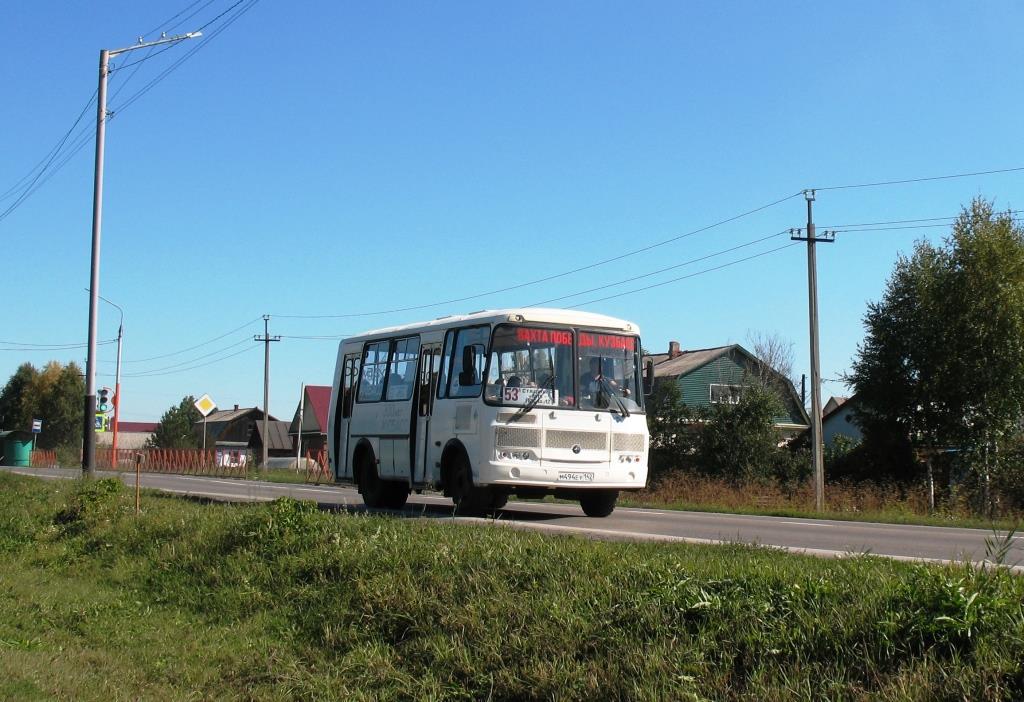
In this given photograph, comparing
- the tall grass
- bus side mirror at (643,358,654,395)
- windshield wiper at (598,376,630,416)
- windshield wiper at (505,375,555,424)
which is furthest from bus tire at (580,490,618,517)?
the tall grass

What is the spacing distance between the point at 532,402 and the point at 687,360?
171 feet

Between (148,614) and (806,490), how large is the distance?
24.7 meters

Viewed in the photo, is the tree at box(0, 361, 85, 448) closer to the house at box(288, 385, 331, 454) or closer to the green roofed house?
the house at box(288, 385, 331, 454)

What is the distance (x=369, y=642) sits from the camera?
27.8ft


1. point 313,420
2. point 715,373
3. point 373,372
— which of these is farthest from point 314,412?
point 373,372

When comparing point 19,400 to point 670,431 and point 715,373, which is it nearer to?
point 715,373

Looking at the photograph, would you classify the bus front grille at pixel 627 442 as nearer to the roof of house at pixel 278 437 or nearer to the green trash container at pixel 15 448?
the green trash container at pixel 15 448

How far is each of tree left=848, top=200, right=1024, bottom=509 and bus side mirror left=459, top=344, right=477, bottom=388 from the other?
27.9m

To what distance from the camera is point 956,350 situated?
1617 inches

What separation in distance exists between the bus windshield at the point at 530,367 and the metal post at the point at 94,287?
12.3 metres

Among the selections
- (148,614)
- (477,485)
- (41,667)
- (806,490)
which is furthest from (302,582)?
(806,490)

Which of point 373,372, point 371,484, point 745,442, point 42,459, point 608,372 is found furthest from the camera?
point 42,459

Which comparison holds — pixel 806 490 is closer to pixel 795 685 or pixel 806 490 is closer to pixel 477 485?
pixel 477 485

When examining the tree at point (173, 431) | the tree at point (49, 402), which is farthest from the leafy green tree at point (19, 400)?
the tree at point (173, 431)
